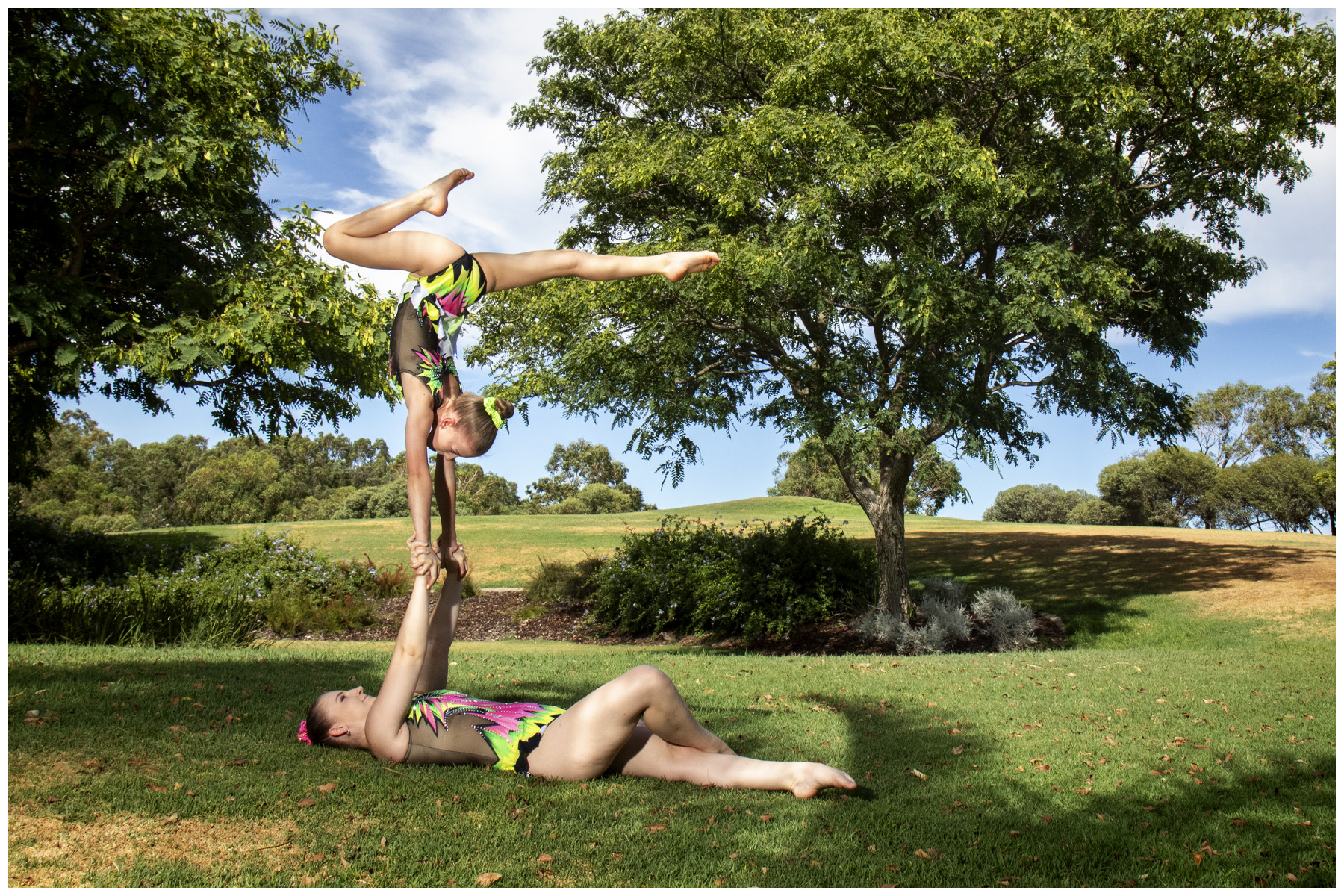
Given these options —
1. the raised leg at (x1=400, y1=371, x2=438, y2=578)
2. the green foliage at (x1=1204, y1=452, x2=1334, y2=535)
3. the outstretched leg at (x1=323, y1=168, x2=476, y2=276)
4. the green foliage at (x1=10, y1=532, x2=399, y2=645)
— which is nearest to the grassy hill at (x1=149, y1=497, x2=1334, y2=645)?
the green foliage at (x1=10, y1=532, x2=399, y2=645)

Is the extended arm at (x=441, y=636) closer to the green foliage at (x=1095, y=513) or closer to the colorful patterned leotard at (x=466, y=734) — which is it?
the colorful patterned leotard at (x=466, y=734)

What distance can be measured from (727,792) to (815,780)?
435 millimetres

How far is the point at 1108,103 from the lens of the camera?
458 inches

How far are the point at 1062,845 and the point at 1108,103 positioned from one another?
11366 millimetres

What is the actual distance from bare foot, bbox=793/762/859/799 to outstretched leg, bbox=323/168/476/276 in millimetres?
2873

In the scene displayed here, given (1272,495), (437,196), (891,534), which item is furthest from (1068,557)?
(1272,495)

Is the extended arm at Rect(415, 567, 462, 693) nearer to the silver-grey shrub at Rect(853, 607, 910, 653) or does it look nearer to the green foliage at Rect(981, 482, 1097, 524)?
the silver-grey shrub at Rect(853, 607, 910, 653)

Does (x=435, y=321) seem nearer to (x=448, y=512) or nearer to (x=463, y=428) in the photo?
(x=463, y=428)

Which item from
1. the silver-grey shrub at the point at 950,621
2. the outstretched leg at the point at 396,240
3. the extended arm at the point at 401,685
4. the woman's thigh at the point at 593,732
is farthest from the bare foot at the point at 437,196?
the silver-grey shrub at the point at 950,621

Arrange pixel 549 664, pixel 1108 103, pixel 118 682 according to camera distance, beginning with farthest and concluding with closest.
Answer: pixel 1108 103 → pixel 549 664 → pixel 118 682

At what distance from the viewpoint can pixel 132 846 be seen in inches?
125

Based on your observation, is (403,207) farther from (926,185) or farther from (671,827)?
(926,185)

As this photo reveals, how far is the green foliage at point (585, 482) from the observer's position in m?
47.3

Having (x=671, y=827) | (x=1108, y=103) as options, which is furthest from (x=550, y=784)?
(x=1108, y=103)
